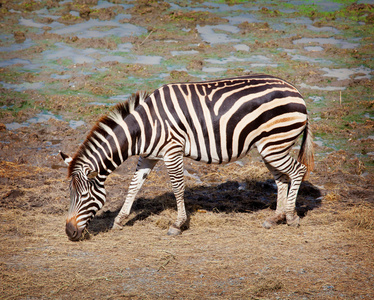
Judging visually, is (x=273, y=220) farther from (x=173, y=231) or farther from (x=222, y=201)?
(x=173, y=231)

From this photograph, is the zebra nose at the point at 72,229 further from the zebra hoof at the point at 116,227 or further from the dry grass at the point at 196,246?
the zebra hoof at the point at 116,227

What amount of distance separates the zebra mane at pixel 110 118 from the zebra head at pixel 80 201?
0.48 feet

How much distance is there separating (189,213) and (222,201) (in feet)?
2.89

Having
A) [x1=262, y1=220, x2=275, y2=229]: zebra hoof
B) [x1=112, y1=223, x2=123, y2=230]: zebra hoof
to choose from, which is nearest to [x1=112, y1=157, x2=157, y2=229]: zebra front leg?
[x1=112, y1=223, x2=123, y2=230]: zebra hoof

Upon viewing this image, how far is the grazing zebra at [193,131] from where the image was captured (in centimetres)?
677

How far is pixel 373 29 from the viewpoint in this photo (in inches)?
691

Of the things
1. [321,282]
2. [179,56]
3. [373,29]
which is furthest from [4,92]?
[373,29]

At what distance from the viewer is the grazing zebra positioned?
677 centimetres

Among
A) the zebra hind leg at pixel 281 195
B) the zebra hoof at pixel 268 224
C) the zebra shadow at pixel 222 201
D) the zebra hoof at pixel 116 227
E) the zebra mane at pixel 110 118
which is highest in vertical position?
the zebra mane at pixel 110 118

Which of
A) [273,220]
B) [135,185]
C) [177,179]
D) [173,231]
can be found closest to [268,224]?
[273,220]

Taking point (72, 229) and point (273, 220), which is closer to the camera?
point (72, 229)

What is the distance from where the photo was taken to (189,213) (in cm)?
786

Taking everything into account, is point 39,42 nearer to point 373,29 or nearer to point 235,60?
point 235,60

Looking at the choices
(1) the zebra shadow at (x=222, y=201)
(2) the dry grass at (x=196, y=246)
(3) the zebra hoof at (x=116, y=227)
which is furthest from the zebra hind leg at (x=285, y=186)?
(3) the zebra hoof at (x=116, y=227)
